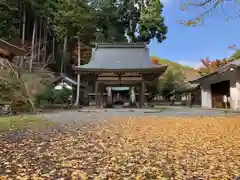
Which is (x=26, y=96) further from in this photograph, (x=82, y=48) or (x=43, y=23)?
(x=43, y=23)

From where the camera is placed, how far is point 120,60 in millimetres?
17500

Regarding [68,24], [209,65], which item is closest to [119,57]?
[68,24]

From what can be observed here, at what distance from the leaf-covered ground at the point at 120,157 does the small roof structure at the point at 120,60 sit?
10.1 m

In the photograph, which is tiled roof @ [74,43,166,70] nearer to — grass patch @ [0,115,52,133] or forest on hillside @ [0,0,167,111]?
forest on hillside @ [0,0,167,111]

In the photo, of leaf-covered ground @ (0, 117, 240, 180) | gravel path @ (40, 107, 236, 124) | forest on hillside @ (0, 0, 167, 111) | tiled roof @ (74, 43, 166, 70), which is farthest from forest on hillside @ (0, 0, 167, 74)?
leaf-covered ground @ (0, 117, 240, 180)

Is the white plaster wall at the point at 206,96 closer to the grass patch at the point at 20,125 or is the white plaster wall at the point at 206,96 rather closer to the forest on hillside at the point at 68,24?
the forest on hillside at the point at 68,24

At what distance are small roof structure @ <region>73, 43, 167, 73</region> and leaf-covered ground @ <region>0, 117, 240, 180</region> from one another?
1012 centimetres

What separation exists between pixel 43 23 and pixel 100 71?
1731 centimetres

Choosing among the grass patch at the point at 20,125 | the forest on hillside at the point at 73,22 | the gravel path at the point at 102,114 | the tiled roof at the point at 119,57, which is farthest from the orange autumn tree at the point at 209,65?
the grass patch at the point at 20,125

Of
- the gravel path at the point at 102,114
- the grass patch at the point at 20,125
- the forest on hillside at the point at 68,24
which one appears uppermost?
the forest on hillside at the point at 68,24

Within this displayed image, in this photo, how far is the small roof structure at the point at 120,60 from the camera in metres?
15.0

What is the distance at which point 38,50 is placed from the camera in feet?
85.8

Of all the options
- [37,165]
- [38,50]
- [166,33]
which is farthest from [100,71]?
[166,33]

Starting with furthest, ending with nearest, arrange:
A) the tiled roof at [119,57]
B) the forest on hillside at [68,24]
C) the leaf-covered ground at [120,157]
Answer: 1. the forest on hillside at [68,24]
2. the tiled roof at [119,57]
3. the leaf-covered ground at [120,157]
